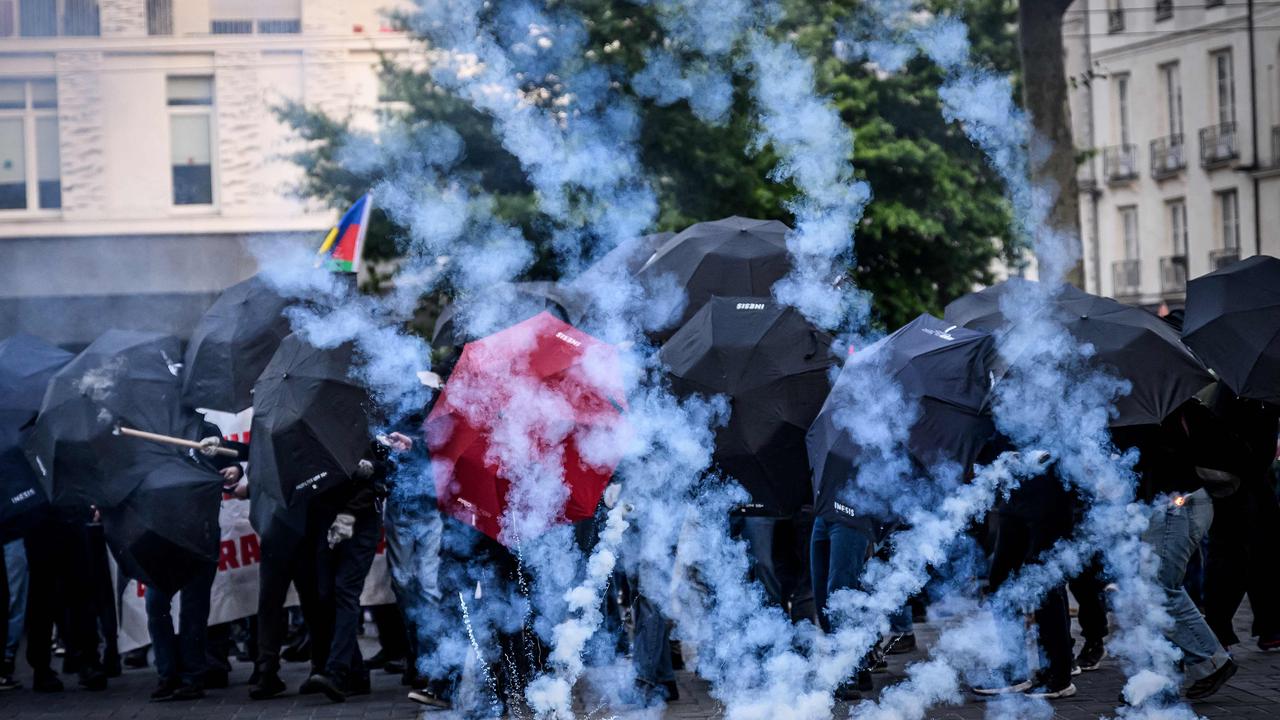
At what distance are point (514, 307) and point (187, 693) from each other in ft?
8.59

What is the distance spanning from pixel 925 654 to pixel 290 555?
11.4 feet

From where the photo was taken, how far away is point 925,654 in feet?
26.6

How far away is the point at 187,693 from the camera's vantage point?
7539 mm

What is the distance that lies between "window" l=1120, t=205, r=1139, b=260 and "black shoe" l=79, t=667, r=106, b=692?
27562mm

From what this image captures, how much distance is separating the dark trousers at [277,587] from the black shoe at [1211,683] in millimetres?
4153

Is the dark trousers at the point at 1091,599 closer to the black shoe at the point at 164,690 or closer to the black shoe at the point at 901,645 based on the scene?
the black shoe at the point at 901,645

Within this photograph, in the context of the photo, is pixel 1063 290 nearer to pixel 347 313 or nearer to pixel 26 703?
pixel 347 313

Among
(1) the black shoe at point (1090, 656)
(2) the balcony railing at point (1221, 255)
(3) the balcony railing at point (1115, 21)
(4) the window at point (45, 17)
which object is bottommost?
(1) the black shoe at point (1090, 656)

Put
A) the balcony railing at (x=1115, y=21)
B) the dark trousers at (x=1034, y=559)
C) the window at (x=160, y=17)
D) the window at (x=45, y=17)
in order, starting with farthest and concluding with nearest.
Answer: the balcony railing at (x=1115, y=21) → the window at (x=160, y=17) → the window at (x=45, y=17) → the dark trousers at (x=1034, y=559)

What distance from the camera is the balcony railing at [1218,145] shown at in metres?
28.9

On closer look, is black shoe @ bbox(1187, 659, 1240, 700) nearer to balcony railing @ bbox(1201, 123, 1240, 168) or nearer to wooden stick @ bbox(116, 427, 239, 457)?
wooden stick @ bbox(116, 427, 239, 457)

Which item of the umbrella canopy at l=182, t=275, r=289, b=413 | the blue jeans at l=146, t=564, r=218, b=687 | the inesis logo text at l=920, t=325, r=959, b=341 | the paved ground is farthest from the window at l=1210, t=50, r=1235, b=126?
the blue jeans at l=146, t=564, r=218, b=687

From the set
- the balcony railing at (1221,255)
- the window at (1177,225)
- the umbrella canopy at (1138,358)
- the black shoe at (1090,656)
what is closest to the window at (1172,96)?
the window at (1177,225)

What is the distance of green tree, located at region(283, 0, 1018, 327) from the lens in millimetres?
12969
